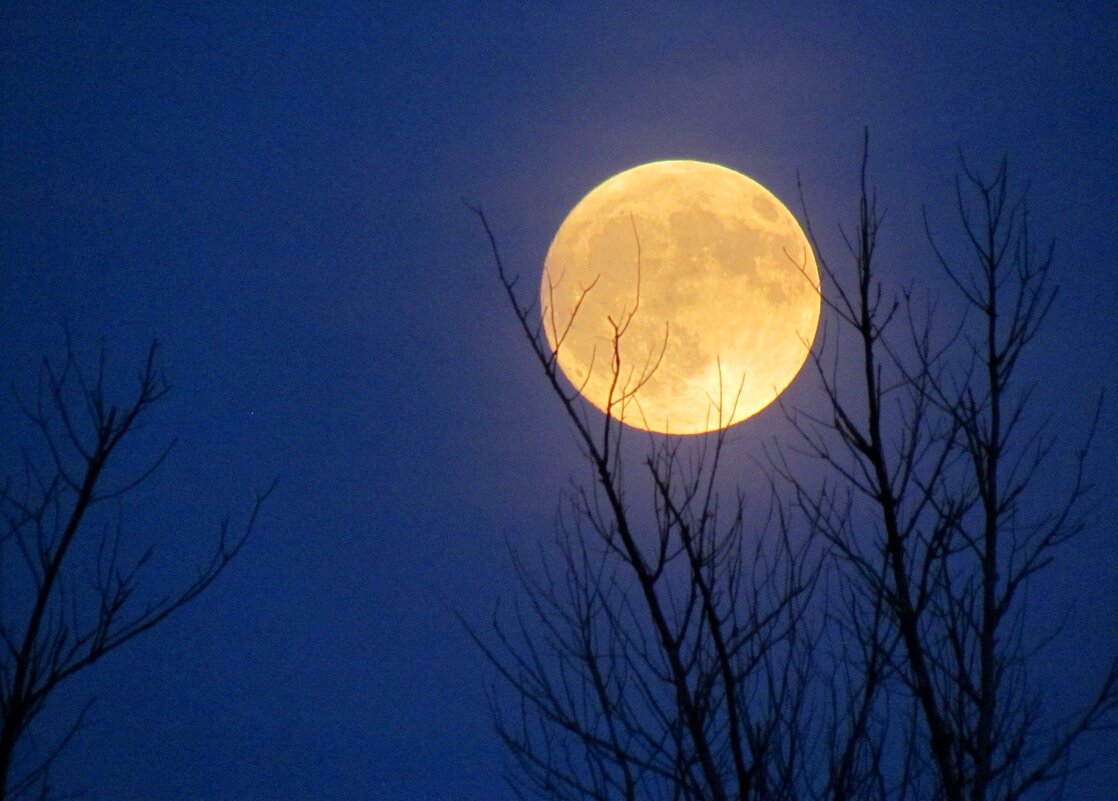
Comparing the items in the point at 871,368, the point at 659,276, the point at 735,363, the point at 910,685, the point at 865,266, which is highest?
the point at 659,276

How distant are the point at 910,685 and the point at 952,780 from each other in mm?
326

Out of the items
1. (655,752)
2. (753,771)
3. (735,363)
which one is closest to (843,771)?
(753,771)

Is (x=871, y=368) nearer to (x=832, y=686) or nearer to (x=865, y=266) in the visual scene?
(x=865, y=266)

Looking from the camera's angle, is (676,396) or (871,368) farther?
(676,396)

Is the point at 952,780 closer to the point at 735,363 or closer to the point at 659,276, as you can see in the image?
the point at 735,363

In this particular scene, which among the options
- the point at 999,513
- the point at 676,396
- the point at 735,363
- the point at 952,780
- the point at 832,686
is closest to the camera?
the point at 952,780

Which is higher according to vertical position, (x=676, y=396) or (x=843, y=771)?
(x=676, y=396)

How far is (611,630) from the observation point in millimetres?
4180

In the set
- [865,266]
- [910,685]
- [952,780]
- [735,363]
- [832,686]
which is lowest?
[952,780]

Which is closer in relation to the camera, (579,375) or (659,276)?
(579,375)

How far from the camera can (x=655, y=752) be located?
3.69 meters

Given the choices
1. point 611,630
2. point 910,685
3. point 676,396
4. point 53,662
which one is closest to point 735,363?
point 676,396

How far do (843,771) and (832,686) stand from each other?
→ 2.05 feet

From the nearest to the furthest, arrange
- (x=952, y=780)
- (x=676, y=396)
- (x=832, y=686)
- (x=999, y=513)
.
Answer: (x=952, y=780), (x=999, y=513), (x=832, y=686), (x=676, y=396)
